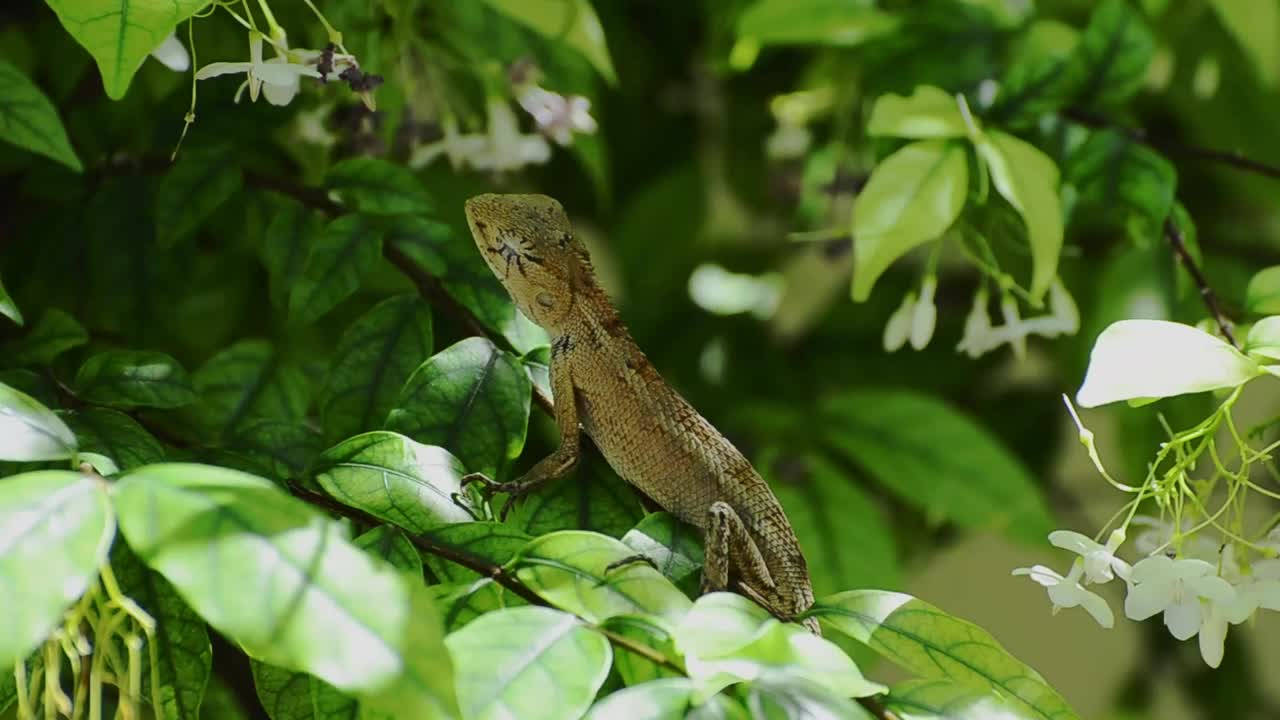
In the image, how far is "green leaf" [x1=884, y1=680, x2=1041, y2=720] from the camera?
0.42m

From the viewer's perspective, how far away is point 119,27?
0.43 meters

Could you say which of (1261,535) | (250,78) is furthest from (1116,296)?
(250,78)

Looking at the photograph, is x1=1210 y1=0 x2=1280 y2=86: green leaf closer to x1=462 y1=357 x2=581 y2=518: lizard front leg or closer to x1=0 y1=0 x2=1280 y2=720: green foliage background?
x1=0 y1=0 x2=1280 y2=720: green foliage background

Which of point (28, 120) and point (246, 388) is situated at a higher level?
point (28, 120)

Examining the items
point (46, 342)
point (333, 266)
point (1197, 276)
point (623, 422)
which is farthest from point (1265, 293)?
point (46, 342)

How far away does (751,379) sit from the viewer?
1.05 m

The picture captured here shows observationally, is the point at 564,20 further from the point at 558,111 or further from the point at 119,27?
the point at 119,27

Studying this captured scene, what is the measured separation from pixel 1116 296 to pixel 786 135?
0.26 meters

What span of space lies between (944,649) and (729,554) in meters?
0.09

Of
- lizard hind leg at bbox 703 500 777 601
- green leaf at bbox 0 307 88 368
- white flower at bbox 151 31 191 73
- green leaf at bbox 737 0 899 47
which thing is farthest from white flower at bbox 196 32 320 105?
green leaf at bbox 737 0 899 47

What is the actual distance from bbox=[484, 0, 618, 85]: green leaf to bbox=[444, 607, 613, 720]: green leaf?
295mm

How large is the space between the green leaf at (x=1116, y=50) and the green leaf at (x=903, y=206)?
0.41ft

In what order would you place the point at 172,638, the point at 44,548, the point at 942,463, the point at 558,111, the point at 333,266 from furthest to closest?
the point at 942,463 < the point at 558,111 < the point at 333,266 < the point at 172,638 < the point at 44,548

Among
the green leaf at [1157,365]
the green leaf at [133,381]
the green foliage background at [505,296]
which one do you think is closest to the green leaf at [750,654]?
the green foliage background at [505,296]
